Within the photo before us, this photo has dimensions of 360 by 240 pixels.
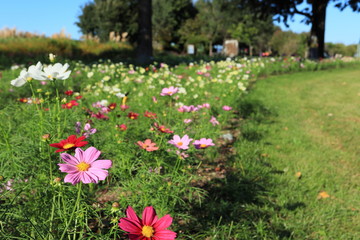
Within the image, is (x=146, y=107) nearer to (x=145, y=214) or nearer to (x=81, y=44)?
(x=145, y=214)

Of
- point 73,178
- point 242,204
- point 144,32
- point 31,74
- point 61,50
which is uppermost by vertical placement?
point 144,32

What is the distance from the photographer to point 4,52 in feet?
35.4

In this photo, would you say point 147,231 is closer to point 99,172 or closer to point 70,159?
point 99,172

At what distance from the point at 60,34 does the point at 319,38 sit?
1444 centimetres

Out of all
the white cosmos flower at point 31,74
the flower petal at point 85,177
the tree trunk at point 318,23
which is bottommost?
the flower petal at point 85,177

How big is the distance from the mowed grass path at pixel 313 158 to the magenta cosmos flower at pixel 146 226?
140 centimetres

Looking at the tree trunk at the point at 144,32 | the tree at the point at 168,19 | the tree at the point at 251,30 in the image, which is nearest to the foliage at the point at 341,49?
the tree at the point at 251,30

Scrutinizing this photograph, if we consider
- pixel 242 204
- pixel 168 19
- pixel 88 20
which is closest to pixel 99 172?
pixel 242 204

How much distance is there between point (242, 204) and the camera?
2238 mm

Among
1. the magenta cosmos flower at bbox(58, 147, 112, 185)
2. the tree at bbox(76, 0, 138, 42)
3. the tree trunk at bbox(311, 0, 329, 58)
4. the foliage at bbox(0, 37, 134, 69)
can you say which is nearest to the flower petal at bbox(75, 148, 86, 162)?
the magenta cosmos flower at bbox(58, 147, 112, 185)

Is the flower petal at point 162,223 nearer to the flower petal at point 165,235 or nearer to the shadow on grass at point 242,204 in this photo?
the flower petal at point 165,235

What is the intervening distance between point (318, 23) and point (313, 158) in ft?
45.7

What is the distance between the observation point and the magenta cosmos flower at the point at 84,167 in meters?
0.94

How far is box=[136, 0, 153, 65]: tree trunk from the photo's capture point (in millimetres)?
10406
